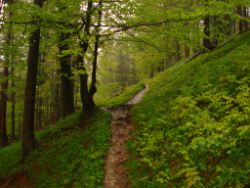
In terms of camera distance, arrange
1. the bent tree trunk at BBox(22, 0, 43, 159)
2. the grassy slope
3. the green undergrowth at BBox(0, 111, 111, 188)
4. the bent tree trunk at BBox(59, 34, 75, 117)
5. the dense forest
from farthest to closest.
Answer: the bent tree trunk at BBox(59, 34, 75, 117), the bent tree trunk at BBox(22, 0, 43, 159), the green undergrowth at BBox(0, 111, 111, 188), the dense forest, the grassy slope

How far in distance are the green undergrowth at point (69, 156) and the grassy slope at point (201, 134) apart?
1412 mm

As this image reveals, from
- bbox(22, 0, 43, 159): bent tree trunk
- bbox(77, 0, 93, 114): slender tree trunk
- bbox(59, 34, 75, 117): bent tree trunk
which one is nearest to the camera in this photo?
bbox(77, 0, 93, 114): slender tree trunk

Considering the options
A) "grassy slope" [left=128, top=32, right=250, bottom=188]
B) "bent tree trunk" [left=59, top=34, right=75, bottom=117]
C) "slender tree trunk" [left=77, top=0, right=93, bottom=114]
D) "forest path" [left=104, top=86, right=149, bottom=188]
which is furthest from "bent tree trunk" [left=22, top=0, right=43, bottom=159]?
"grassy slope" [left=128, top=32, right=250, bottom=188]

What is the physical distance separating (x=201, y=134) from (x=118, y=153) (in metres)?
3.92

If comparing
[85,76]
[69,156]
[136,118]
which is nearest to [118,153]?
[69,156]

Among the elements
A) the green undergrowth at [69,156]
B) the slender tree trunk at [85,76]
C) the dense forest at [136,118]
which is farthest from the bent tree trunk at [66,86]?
the green undergrowth at [69,156]

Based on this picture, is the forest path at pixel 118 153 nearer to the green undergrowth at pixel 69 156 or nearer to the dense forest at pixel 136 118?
the dense forest at pixel 136 118

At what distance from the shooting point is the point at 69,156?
13891 mm

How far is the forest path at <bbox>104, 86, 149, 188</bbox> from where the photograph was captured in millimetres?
11014

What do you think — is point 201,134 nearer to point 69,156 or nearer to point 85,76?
point 69,156

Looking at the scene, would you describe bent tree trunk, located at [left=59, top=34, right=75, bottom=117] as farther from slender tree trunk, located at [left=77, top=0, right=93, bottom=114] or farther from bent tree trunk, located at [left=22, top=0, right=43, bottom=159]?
bent tree trunk, located at [left=22, top=0, right=43, bottom=159]

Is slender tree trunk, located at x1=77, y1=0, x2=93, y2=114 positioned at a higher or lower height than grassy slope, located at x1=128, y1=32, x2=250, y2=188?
higher

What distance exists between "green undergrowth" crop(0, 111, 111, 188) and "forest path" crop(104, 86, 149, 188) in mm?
252

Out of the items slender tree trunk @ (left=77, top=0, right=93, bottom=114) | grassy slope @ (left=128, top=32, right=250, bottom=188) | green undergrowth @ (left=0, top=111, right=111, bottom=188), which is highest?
slender tree trunk @ (left=77, top=0, right=93, bottom=114)
